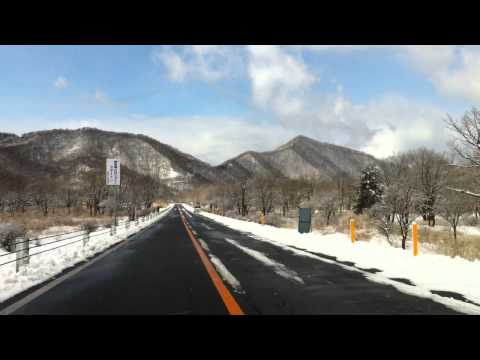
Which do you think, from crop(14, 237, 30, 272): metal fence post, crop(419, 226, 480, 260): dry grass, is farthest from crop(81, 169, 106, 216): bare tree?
crop(14, 237, 30, 272): metal fence post

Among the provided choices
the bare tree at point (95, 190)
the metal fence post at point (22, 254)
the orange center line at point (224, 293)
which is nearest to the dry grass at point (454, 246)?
the orange center line at point (224, 293)

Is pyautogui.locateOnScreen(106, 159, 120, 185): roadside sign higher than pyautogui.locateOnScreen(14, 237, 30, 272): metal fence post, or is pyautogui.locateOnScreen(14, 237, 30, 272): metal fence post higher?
pyautogui.locateOnScreen(106, 159, 120, 185): roadside sign

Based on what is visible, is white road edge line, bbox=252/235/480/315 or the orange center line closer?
the orange center line

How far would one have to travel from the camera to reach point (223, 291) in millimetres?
6141

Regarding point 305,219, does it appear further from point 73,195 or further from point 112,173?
point 73,195

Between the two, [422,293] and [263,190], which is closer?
[422,293]

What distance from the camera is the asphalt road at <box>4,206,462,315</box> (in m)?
5.01

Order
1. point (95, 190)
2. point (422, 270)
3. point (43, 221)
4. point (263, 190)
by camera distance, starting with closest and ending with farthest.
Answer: point (422, 270), point (43, 221), point (263, 190), point (95, 190)

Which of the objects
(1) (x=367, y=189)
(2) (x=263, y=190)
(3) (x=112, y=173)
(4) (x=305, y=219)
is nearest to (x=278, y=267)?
(4) (x=305, y=219)

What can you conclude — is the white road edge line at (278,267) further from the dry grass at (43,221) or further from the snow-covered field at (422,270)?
the dry grass at (43,221)

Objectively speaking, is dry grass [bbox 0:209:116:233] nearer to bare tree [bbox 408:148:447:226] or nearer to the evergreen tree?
the evergreen tree

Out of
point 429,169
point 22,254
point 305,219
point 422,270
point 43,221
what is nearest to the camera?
point 422,270

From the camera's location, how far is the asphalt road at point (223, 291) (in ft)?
16.4
